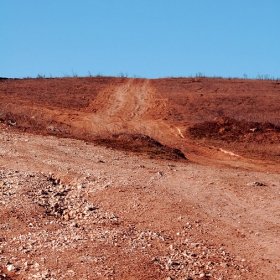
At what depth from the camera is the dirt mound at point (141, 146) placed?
16547 mm

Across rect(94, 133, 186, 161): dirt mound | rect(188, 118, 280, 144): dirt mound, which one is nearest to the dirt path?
rect(94, 133, 186, 161): dirt mound

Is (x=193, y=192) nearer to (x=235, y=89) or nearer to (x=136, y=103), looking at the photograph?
(x=136, y=103)

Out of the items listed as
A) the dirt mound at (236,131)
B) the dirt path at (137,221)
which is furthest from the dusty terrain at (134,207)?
the dirt mound at (236,131)

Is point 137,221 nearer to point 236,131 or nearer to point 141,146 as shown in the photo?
point 141,146

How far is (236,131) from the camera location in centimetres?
2409

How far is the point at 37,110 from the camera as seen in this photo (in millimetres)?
26562

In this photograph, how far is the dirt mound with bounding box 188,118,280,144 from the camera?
23109 mm

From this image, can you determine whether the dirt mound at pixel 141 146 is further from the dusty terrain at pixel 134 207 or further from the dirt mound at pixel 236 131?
the dirt mound at pixel 236 131

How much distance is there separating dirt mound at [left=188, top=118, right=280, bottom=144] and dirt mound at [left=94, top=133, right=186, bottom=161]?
5382 millimetres

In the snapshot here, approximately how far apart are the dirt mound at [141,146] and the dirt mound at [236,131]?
5.38 meters

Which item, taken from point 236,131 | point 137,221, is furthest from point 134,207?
point 236,131

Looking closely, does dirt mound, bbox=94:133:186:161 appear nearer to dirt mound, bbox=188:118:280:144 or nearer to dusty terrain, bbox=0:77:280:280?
dusty terrain, bbox=0:77:280:280

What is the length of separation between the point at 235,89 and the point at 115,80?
374 inches

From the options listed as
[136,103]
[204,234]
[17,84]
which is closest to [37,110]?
[136,103]
